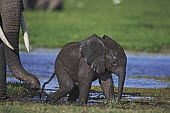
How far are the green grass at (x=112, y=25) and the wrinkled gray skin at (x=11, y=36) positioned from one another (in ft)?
36.1

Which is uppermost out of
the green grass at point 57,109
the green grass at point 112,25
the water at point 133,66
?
the green grass at point 112,25

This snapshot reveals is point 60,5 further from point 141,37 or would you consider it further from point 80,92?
point 80,92

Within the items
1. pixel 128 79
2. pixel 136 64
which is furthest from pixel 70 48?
pixel 136 64

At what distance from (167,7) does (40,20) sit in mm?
12068

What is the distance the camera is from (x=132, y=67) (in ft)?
52.5

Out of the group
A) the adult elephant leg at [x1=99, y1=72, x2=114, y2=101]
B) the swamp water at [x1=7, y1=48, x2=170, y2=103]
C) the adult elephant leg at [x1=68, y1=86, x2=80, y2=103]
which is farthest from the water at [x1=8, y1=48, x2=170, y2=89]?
the adult elephant leg at [x1=99, y1=72, x2=114, y2=101]

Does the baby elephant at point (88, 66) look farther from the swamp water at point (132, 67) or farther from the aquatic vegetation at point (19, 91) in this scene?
the swamp water at point (132, 67)

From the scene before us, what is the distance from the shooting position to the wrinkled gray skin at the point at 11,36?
357 inches

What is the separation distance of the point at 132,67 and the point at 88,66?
6.60 meters

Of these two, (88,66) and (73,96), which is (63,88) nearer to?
(73,96)

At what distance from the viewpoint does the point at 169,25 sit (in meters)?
29.0

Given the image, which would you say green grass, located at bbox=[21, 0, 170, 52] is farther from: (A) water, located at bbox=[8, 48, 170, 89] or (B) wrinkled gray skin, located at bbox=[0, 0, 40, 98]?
(B) wrinkled gray skin, located at bbox=[0, 0, 40, 98]

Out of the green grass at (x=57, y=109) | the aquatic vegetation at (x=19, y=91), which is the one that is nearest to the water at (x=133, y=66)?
the aquatic vegetation at (x=19, y=91)

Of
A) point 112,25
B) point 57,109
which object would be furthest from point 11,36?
point 112,25
